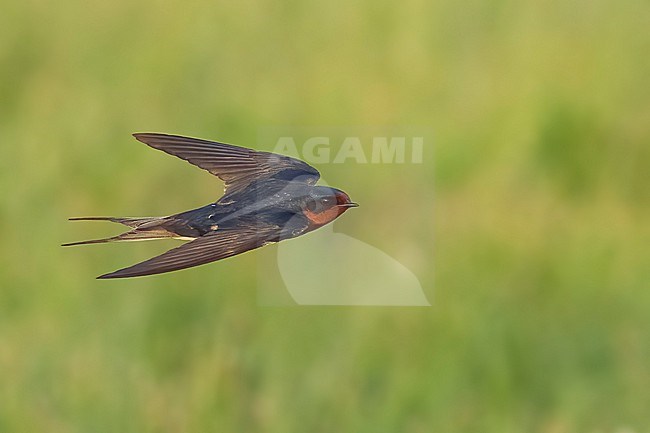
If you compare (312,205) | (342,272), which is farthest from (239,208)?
(342,272)

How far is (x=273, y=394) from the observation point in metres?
2.58

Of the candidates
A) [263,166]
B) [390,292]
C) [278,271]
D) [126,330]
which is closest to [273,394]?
[126,330]

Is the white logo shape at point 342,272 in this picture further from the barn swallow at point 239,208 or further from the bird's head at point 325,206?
the bird's head at point 325,206

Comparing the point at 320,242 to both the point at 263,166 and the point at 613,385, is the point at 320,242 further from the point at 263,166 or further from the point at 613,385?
the point at 613,385

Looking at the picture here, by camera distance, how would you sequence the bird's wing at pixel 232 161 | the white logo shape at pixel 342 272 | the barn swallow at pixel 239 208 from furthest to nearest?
the white logo shape at pixel 342 272 < the bird's wing at pixel 232 161 < the barn swallow at pixel 239 208

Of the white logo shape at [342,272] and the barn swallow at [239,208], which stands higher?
the barn swallow at [239,208]

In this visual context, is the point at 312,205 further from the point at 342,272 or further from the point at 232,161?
the point at 342,272

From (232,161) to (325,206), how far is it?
276mm

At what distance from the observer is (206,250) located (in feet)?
3.99

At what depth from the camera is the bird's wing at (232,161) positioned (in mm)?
Answer: 1516

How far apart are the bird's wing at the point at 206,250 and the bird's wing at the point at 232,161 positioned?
18cm

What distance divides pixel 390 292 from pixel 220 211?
0.72m

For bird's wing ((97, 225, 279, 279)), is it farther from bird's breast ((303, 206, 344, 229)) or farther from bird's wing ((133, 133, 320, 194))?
bird's wing ((133, 133, 320, 194))

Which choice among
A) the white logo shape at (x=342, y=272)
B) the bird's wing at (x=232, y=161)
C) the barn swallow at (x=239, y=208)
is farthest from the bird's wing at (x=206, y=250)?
the white logo shape at (x=342, y=272)
